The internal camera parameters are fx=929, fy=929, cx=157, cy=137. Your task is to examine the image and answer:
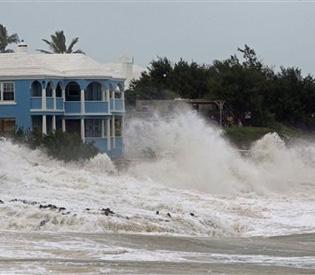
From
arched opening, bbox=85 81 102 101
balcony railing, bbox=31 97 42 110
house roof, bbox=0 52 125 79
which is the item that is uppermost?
house roof, bbox=0 52 125 79

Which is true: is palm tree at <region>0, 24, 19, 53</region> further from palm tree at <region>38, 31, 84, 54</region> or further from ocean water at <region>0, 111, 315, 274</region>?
ocean water at <region>0, 111, 315, 274</region>

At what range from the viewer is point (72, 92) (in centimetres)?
4791

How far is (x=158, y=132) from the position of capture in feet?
165

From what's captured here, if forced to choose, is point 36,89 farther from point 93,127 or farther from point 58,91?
point 93,127

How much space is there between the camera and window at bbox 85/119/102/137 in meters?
47.6

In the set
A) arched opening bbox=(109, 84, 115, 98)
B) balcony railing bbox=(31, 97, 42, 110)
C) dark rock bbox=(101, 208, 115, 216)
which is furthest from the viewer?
arched opening bbox=(109, 84, 115, 98)

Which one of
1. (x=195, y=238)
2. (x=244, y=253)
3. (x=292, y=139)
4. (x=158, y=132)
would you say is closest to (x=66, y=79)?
(x=158, y=132)

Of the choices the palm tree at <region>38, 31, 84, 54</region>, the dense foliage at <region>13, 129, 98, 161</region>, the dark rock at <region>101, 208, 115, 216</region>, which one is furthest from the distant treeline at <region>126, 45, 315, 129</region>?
the dark rock at <region>101, 208, 115, 216</region>

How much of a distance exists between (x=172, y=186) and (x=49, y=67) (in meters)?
13.3

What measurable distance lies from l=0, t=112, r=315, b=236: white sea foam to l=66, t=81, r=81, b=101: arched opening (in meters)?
4.05

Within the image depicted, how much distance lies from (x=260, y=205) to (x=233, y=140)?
19086 millimetres

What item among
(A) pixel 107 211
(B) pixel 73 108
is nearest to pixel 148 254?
(A) pixel 107 211

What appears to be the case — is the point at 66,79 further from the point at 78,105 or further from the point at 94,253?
the point at 94,253

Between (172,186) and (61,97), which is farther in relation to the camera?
(61,97)
